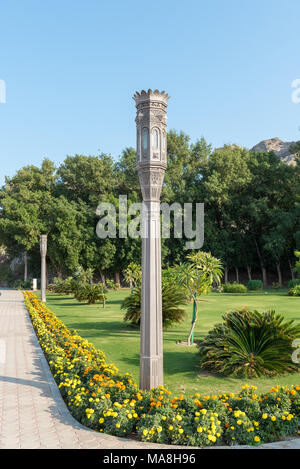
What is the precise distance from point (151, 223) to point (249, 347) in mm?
3704

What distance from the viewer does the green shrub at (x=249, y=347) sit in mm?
7035

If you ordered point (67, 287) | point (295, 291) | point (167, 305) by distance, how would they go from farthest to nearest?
point (67, 287) → point (295, 291) → point (167, 305)

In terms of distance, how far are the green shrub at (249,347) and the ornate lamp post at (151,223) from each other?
87.1 inches

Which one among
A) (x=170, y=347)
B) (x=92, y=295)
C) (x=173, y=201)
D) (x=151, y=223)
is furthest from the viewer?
(x=173, y=201)

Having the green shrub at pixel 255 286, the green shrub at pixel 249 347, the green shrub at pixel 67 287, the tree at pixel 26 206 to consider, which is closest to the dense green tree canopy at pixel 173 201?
A: the tree at pixel 26 206

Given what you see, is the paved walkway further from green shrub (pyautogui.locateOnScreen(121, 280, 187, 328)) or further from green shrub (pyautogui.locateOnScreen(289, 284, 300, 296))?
green shrub (pyautogui.locateOnScreen(289, 284, 300, 296))

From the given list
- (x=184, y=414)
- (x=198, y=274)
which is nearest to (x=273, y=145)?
(x=198, y=274)

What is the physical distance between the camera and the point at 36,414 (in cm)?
511

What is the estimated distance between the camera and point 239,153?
42656 mm

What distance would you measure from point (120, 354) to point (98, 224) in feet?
98.8

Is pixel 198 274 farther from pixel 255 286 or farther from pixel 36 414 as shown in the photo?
pixel 255 286

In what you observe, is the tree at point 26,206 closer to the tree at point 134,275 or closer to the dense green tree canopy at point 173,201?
the dense green tree canopy at point 173,201

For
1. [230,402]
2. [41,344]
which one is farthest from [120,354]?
[230,402]

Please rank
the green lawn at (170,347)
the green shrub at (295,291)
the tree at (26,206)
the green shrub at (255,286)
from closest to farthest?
the green lawn at (170,347) → the green shrub at (295,291) → the green shrub at (255,286) → the tree at (26,206)
